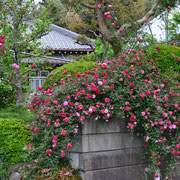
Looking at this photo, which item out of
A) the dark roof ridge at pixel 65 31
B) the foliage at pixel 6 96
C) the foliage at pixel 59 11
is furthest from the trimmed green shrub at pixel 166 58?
the foliage at pixel 59 11

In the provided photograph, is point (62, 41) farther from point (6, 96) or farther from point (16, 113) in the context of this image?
point (16, 113)

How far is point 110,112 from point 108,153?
23.2 inches

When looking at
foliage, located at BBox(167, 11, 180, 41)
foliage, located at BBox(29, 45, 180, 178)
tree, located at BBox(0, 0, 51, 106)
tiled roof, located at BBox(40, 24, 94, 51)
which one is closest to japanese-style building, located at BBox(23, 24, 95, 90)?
tiled roof, located at BBox(40, 24, 94, 51)

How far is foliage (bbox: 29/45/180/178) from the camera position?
10.5 feet

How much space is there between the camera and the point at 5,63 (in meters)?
5.33

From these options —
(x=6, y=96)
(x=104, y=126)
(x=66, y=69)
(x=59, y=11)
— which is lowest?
(x=104, y=126)

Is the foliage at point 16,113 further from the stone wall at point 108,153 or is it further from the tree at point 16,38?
the stone wall at point 108,153

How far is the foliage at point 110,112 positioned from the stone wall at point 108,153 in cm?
13

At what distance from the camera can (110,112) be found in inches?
130

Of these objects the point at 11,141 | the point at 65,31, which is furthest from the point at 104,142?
the point at 65,31

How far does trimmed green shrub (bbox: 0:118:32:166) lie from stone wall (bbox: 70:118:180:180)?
840 mm

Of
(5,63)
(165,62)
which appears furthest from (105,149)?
(5,63)

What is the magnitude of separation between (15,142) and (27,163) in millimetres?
365

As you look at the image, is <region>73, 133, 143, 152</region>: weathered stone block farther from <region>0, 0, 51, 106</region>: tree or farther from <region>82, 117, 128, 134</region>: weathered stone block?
<region>0, 0, 51, 106</region>: tree
